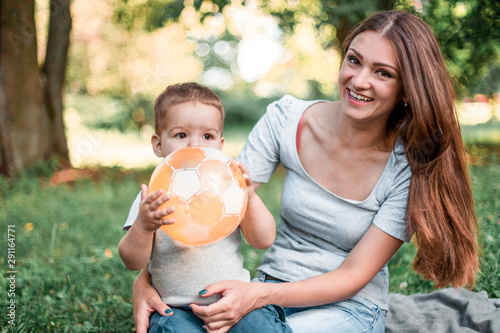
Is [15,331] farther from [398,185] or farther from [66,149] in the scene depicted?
[66,149]

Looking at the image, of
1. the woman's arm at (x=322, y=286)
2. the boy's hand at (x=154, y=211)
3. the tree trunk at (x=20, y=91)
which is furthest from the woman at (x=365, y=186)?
the tree trunk at (x=20, y=91)

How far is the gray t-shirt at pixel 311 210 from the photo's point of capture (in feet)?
7.27

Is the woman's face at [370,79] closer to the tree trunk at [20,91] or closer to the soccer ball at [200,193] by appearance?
the soccer ball at [200,193]

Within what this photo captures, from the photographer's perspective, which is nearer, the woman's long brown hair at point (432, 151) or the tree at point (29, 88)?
the woman's long brown hair at point (432, 151)

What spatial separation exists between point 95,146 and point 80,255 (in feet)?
30.1

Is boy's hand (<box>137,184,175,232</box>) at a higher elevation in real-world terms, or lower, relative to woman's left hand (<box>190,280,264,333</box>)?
higher

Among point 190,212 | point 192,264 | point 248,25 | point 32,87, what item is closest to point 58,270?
point 192,264

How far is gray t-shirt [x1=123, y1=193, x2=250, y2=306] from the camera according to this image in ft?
6.25

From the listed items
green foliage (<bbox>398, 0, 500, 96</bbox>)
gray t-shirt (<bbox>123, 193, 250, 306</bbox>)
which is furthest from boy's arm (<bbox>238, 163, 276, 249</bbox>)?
green foliage (<bbox>398, 0, 500, 96</bbox>)

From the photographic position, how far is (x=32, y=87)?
706 centimetres

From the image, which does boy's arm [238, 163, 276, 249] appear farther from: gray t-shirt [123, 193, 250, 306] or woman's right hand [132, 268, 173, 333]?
woman's right hand [132, 268, 173, 333]

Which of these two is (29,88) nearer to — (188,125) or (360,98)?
(188,125)

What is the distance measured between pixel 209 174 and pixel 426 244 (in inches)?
45.9

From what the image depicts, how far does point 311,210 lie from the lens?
2309mm
